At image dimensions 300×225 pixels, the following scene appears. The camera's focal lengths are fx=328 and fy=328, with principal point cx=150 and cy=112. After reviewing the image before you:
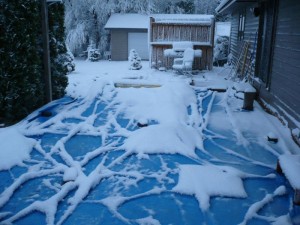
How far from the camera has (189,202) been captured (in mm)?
3543

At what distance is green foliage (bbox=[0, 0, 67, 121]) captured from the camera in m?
6.14

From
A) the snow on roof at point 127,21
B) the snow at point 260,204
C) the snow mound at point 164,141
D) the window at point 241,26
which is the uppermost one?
the snow on roof at point 127,21

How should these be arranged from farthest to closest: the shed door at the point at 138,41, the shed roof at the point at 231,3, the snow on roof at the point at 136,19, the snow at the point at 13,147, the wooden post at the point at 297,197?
the shed door at the point at 138,41, the snow on roof at the point at 136,19, the shed roof at the point at 231,3, the snow at the point at 13,147, the wooden post at the point at 297,197

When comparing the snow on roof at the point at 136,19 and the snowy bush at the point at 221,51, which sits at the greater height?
the snow on roof at the point at 136,19

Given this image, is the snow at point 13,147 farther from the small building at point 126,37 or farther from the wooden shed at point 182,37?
the small building at point 126,37

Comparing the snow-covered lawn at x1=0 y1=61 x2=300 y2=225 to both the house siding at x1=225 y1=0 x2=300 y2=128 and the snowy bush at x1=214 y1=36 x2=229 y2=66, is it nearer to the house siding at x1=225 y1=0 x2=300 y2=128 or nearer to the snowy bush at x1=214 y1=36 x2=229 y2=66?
the house siding at x1=225 y1=0 x2=300 y2=128

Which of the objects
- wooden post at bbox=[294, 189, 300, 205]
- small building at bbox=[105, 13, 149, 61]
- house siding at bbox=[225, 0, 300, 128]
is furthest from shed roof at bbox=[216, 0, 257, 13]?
small building at bbox=[105, 13, 149, 61]

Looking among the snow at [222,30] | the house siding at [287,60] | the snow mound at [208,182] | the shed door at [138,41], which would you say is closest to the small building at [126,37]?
the shed door at [138,41]

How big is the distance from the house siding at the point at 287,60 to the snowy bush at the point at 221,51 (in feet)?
36.3

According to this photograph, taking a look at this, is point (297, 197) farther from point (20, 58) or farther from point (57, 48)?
point (57, 48)

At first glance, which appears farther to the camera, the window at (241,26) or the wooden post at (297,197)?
the window at (241,26)

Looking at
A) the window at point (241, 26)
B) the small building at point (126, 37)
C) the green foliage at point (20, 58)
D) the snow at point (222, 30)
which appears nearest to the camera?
the green foliage at point (20, 58)

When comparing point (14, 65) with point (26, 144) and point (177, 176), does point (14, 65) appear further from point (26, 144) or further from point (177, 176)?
point (177, 176)

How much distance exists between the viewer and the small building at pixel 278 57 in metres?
5.66
